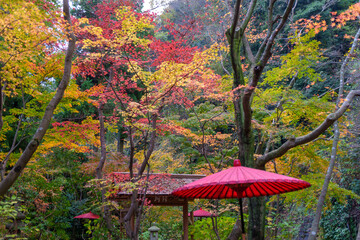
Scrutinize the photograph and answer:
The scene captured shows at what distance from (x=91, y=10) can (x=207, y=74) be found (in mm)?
7566

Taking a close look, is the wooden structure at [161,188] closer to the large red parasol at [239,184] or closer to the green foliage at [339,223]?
the large red parasol at [239,184]

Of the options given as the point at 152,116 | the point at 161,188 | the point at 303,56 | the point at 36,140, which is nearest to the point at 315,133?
the point at 303,56

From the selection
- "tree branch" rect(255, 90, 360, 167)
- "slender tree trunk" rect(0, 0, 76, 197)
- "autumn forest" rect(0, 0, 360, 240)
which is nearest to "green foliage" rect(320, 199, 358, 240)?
"autumn forest" rect(0, 0, 360, 240)

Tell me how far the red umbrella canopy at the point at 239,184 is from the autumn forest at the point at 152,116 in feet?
1.03

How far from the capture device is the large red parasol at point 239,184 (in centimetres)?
248

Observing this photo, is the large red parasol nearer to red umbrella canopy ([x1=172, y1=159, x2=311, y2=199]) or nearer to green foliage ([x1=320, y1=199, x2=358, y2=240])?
red umbrella canopy ([x1=172, y1=159, x2=311, y2=199])

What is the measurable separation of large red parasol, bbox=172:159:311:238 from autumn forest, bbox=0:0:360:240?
313 mm

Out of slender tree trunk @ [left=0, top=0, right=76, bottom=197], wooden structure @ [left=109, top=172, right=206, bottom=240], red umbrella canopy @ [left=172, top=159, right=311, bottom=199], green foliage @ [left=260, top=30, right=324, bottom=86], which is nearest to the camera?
red umbrella canopy @ [left=172, top=159, right=311, bottom=199]

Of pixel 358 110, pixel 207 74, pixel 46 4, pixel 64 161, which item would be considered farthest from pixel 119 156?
pixel 358 110

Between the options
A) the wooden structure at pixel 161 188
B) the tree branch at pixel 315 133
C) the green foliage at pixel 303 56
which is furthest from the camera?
the wooden structure at pixel 161 188

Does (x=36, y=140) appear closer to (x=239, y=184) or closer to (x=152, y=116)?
(x=152, y=116)

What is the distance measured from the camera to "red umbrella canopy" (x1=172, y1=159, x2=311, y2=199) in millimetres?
2484

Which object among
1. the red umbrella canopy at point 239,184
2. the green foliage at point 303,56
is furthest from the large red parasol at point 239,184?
the green foliage at point 303,56

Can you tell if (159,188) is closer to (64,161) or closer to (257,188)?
(257,188)
